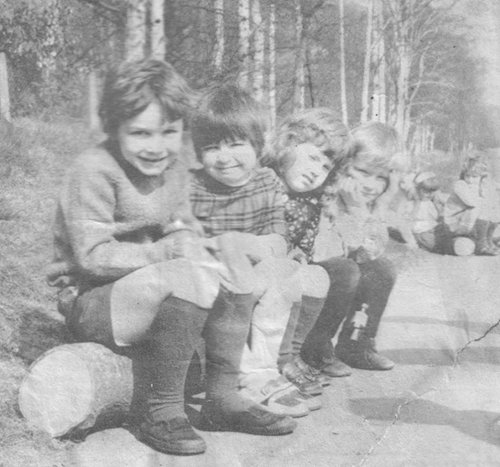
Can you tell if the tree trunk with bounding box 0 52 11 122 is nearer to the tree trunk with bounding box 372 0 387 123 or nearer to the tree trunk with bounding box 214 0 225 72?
the tree trunk with bounding box 214 0 225 72

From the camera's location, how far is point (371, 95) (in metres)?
2.44

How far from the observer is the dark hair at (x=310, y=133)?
2209 millimetres

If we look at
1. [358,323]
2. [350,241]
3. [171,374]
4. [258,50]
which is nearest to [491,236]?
[358,323]

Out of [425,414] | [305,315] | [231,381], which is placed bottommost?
[425,414]

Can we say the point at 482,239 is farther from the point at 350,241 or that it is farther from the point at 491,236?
the point at 350,241

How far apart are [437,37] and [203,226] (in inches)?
44.7

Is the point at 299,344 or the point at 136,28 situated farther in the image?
the point at 299,344

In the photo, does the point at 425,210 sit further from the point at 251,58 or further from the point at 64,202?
the point at 64,202

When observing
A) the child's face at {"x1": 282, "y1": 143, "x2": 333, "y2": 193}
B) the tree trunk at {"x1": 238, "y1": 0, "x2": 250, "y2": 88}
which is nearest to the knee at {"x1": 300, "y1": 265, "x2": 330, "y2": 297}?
the child's face at {"x1": 282, "y1": 143, "x2": 333, "y2": 193}

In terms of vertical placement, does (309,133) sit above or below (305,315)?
above

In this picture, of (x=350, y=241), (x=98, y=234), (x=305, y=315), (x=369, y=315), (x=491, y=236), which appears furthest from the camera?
(x=491, y=236)

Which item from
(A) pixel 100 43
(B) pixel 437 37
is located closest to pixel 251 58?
(A) pixel 100 43

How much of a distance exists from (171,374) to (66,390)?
0.80 feet

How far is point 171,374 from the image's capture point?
1882mm
